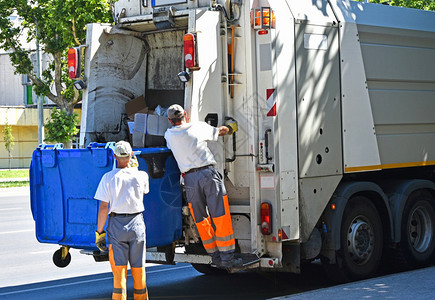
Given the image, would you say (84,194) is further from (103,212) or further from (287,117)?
(287,117)

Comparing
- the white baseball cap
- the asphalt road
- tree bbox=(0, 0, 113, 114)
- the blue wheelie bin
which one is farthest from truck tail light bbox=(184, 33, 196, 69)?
tree bbox=(0, 0, 113, 114)

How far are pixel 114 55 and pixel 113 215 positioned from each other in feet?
7.39

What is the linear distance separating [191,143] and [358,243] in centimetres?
230

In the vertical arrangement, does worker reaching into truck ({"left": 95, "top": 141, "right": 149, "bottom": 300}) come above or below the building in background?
below

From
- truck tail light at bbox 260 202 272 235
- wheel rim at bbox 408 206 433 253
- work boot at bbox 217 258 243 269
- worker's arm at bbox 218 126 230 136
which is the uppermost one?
worker's arm at bbox 218 126 230 136

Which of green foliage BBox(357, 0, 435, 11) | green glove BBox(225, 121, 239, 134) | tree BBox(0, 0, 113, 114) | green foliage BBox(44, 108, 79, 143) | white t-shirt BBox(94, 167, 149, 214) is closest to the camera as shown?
white t-shirt BBox(94, 167, 149, 214)

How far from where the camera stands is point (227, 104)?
7.59m

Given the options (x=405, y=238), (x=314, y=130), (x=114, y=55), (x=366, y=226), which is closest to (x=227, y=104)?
(x=314, y=130)

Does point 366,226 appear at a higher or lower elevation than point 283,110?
lower

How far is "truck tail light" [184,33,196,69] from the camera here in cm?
729

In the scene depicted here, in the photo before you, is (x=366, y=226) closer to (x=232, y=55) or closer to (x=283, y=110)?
(x=283, y=110)

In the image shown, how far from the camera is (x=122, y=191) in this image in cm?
664

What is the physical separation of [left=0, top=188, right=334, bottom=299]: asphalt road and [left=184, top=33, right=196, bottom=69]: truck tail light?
243 centimetres

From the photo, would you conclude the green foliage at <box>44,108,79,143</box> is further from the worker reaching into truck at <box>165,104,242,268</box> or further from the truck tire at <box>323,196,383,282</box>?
the worker reaching into truck at <box>165,104,242,268</box>
